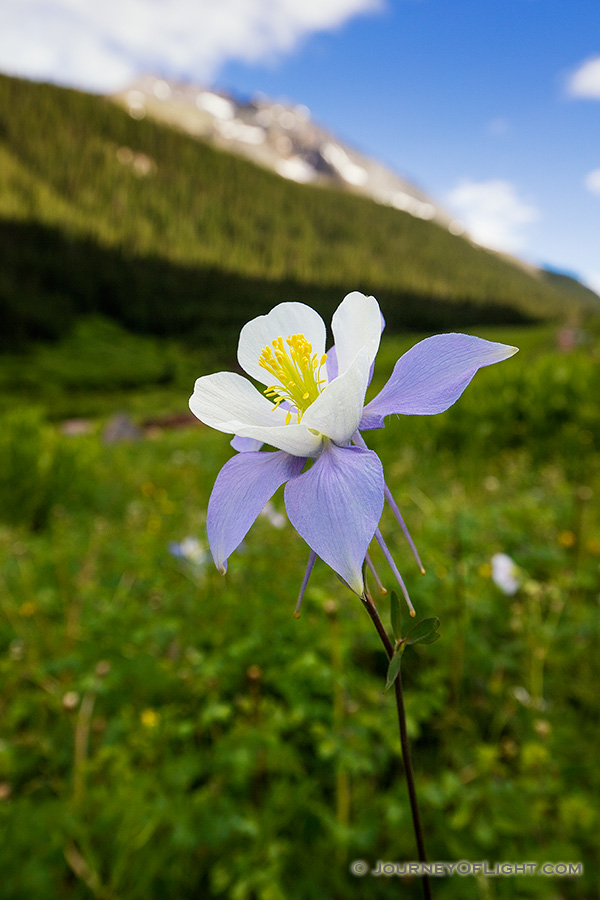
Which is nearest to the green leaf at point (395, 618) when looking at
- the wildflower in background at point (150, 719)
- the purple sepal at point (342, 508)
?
the purple sepal at point (342, 508)

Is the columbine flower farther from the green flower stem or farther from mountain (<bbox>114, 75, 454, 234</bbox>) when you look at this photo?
mountain (<bbox>114, 75, 454, 234</bbox>)

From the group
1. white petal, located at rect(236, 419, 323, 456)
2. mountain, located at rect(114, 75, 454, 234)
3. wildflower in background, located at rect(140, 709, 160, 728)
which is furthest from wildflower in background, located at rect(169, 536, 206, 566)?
mountain, located at rect(114, 75, 454, 234)

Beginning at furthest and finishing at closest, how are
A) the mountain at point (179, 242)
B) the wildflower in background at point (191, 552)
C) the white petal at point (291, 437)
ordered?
1. the mountain at point (179, 242)
2. the wildflower in background at point (191, 552)
3. the white petal at point (291, 437)

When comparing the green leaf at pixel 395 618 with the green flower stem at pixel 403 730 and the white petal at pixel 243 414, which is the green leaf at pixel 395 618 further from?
the white petal at pixel 243 414

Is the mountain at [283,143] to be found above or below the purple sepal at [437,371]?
above

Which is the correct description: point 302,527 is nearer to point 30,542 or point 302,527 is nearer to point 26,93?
point 30,542

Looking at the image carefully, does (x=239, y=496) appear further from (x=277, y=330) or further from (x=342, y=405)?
(x=277, y=330)
